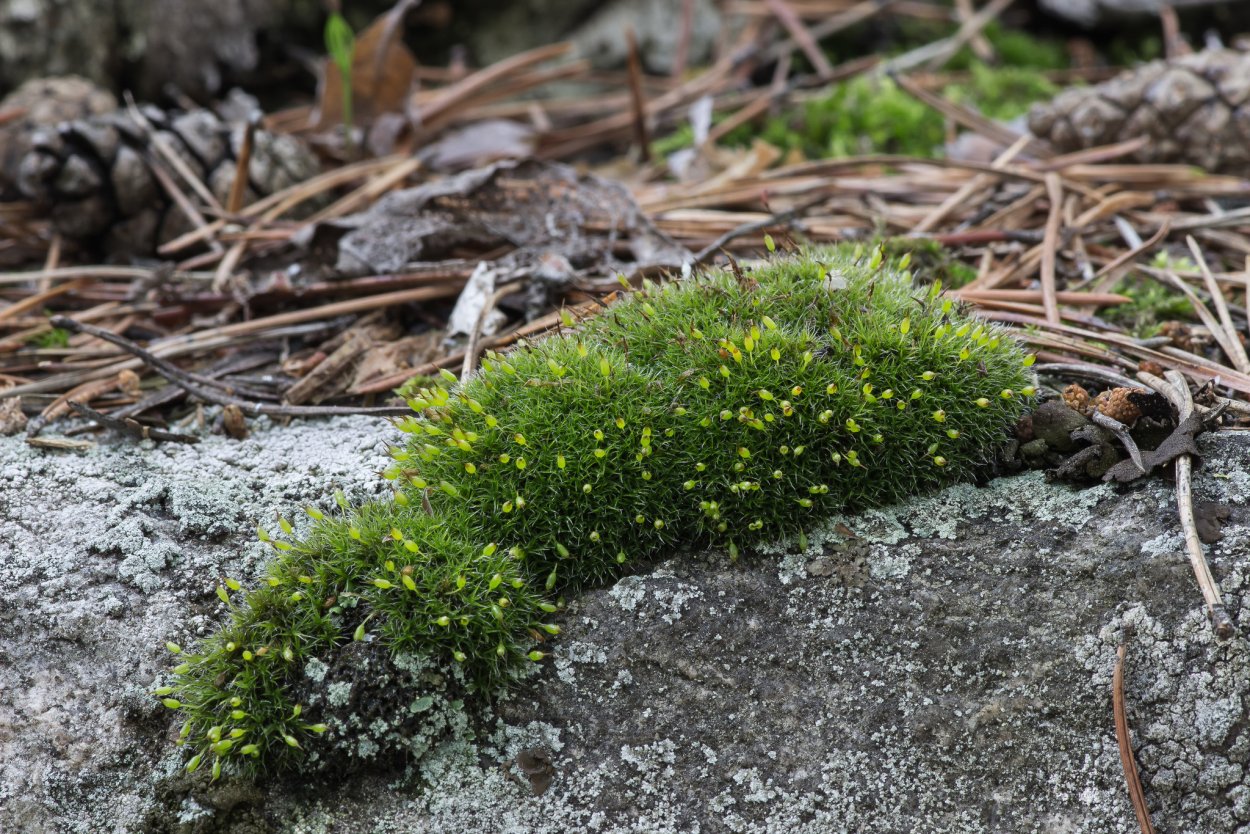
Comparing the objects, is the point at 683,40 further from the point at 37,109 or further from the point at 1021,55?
the point at 37,109

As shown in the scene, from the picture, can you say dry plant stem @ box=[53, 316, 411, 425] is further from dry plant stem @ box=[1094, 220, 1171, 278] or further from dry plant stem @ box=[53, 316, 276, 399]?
dry plant stem @ box=[1094, 220, 1171, 278]

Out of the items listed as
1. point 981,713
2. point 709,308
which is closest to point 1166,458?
point 981,713

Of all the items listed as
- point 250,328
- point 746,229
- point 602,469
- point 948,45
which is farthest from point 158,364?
point 948,45

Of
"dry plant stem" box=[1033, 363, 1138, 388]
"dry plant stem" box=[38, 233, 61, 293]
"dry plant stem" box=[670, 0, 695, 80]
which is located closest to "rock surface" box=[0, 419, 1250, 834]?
"dry plant stem" box=[1033, 363, 1138, 388]

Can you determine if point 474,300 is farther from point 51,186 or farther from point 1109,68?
point 1109,68

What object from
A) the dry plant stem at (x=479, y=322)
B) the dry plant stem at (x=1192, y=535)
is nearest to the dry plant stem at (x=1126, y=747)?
the dry plant stem at (x=1192, y=535)

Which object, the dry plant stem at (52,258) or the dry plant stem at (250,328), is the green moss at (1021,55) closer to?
the dry plant stem at (250,328)
